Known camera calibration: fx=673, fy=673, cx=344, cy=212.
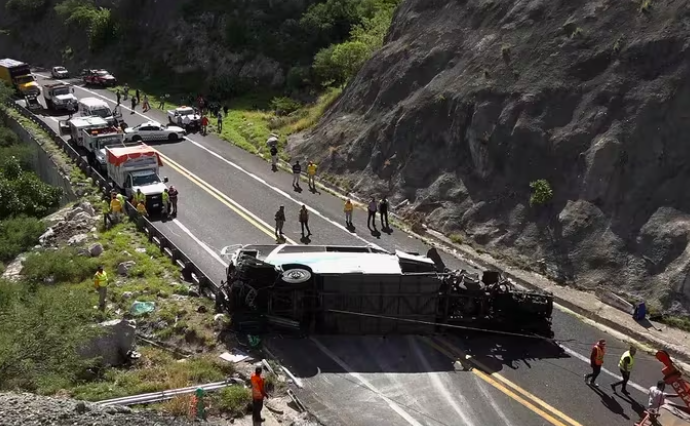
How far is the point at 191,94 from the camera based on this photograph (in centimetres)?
5459

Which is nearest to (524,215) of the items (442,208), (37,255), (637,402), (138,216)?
(442,208)

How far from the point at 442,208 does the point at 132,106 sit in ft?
102

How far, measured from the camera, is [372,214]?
1081 inches

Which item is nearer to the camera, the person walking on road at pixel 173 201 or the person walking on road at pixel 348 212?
the person walking on road at pixel 348 212

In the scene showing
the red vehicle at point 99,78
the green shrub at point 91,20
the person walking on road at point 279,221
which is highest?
the green shrub at point 91,20

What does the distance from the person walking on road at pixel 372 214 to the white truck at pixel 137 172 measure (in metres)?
9.00

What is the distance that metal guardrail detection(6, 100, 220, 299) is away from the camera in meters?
21.5

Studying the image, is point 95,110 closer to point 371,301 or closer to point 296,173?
point 296,173

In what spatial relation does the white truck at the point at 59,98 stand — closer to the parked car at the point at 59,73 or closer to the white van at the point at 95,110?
the white van at the point at 95,110

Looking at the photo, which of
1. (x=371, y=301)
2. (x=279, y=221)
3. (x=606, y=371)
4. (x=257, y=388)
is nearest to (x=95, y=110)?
(x=279, y=221)

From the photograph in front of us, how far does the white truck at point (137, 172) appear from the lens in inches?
1154

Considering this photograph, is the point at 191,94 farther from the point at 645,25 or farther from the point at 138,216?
the point at 645,25

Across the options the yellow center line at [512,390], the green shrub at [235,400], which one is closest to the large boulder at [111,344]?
the green shrub at [235,400]

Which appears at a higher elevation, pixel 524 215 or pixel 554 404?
pixel 524 215
